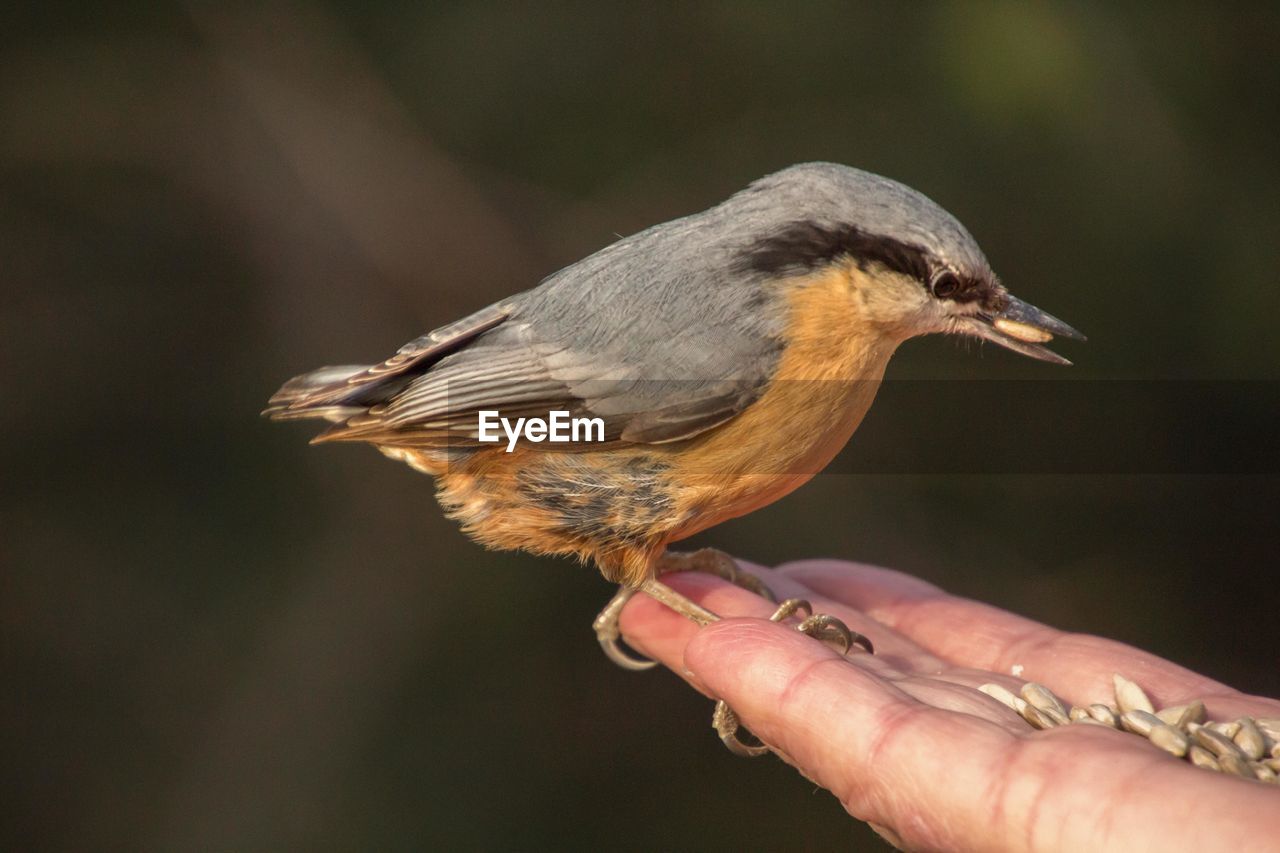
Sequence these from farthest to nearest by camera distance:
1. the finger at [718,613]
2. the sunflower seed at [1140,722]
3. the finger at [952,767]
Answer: the finger at [718,613] → the sunflower seed at [1140,722] → the finger at [952,767]

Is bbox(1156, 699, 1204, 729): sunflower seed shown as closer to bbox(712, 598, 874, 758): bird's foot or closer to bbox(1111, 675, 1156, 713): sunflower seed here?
bbox(1111, 675, 1156, 713): sunflower seed

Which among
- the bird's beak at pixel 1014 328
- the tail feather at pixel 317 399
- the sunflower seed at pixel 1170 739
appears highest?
the bird's beak at pixel 1014 328

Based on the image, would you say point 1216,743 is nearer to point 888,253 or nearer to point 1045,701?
point 1045,701

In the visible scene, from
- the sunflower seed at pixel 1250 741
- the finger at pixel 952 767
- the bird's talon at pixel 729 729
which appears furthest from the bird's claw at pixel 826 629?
the sunflower seed at pixel 1250 741

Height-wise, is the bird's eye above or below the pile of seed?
above

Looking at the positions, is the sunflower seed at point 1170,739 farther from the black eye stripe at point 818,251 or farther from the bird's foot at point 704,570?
the bird's foot at point 704,570

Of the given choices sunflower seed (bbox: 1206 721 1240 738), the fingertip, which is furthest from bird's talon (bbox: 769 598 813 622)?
sunflower seed (bbox: 1206 721 1240 738)

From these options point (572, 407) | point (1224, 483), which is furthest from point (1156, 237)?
point (572, 407)

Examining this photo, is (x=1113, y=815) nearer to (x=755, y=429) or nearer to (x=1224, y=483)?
(x=755, y=429)
